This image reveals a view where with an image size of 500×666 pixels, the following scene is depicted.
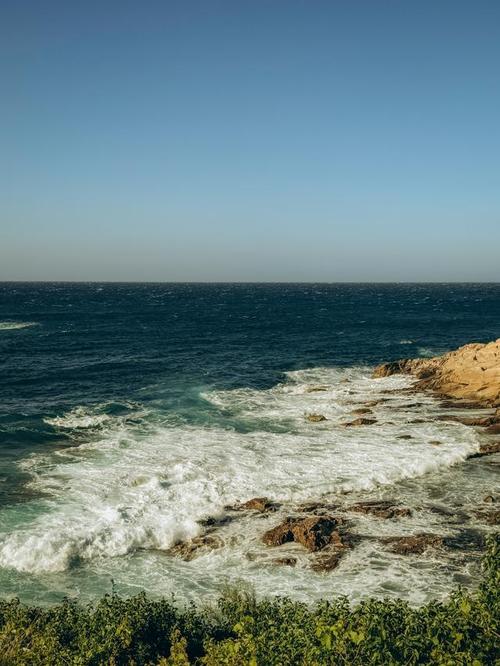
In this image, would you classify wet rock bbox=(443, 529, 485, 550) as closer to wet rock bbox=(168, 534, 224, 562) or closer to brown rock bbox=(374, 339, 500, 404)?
wet rock bbox=(168, 534, 224, 562)

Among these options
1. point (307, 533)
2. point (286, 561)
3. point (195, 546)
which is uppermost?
point (307, 533)

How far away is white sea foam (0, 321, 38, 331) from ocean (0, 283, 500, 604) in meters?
28.1

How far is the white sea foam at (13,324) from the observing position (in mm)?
90875

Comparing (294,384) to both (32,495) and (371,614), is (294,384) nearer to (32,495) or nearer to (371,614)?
(32,495)

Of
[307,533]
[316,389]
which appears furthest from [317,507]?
[316,389]

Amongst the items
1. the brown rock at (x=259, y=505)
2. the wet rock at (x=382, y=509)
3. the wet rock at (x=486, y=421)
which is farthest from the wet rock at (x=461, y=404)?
the brown rock at (x=259, y=505)

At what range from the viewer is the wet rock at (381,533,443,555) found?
19.5 meters

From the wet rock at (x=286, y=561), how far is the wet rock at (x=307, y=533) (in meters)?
0.90

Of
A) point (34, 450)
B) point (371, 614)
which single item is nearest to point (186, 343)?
point (34, 450)

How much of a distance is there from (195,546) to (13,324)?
88817mm

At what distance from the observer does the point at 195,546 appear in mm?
20594

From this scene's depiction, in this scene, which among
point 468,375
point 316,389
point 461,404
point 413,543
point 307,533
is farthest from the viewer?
point 316,389

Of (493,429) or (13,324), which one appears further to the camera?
(13,324)

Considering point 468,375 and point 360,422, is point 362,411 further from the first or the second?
point 468,375
